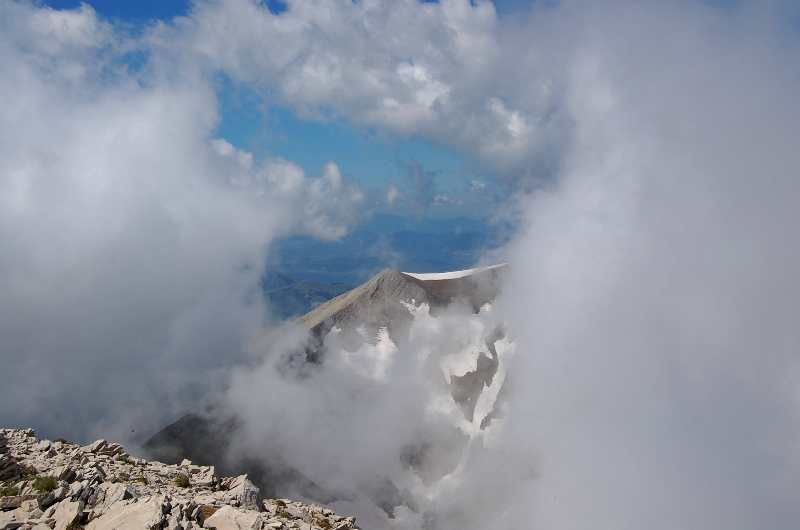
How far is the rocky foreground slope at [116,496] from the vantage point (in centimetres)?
1934

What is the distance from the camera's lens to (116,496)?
21609 millimetres

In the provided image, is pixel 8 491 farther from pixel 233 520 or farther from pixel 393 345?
pixel 393 345

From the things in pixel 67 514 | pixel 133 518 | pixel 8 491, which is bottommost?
pixel 133 518

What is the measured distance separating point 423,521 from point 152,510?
9613 centimetres

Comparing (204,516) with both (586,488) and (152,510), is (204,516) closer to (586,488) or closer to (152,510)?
(152,510)

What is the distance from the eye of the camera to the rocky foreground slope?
1934 cm

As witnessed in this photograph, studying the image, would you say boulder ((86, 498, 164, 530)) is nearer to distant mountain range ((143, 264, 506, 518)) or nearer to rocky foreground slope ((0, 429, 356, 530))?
rocky foreground slope ((0, 429, 356, 530))

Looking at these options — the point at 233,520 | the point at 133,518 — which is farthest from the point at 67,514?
the point at 233,520

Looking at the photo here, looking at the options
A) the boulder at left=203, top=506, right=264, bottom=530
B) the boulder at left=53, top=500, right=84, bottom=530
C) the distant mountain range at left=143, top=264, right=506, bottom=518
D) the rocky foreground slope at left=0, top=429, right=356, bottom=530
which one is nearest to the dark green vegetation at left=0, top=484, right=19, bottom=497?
the rocky foreground slope at left=0, top=429, right=356, bottom=530

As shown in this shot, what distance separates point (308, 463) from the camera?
102 meters

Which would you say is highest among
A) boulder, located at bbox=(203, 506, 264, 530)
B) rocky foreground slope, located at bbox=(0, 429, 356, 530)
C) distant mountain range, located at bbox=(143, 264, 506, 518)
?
distant mountain range, located at bbox=(143, 264, 506, 518)

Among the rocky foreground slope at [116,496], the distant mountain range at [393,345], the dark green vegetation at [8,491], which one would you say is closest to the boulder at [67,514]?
the rocky foreground slope at [116,496]

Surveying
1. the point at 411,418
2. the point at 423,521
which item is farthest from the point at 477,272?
the point at 423,521

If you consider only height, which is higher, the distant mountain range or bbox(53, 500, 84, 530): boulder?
the distant mountain range
